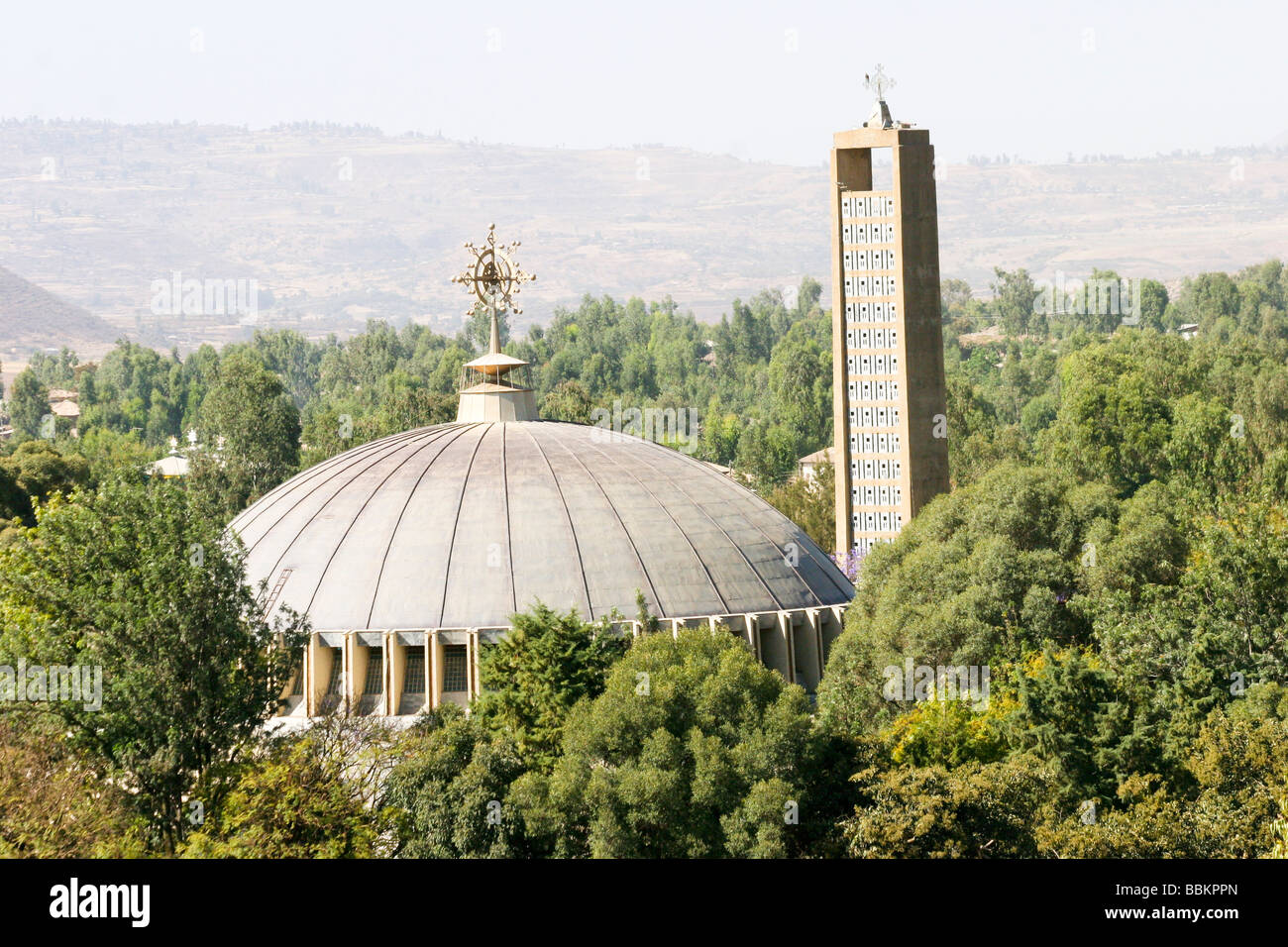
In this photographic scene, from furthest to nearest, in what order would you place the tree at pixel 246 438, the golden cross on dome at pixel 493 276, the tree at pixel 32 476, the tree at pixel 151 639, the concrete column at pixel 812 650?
the tree at pixel 246 438 < the tree at pixel 32 476 < the golden cross on dome at pixel 493 276 < the concrete column at pixel 812 650 < the tree at pixel 151 639

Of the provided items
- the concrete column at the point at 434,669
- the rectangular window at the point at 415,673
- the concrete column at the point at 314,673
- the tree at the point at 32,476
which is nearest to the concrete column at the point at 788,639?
the concrete column at the point at 434,669

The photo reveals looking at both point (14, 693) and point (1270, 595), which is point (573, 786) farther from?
point (1270, 595)

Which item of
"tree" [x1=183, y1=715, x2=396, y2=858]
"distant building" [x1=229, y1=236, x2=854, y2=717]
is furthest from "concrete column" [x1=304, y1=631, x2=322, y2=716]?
"tree" [x1=183, y1=715, x2=396, y2=858]

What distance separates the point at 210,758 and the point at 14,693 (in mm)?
4884

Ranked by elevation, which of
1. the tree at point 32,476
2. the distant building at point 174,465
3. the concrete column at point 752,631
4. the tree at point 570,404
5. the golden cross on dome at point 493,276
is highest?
the golden cross on dome at point 493,276

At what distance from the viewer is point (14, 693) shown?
39375mm

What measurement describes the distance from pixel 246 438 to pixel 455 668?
6475 cm

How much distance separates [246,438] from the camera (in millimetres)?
114375

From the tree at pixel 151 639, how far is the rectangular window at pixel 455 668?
33.2 feet

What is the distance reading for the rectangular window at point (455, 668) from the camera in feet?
175

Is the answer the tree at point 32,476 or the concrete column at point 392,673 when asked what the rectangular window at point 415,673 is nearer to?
the concrete column at point 392,673

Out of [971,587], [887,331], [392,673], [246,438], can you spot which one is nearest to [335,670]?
[392,673]

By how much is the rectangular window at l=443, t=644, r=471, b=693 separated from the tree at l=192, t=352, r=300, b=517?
60494 millimetres

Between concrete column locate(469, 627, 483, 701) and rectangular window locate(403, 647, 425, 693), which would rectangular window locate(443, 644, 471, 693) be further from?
rectangular window locate(403, 647, 425, 693)
